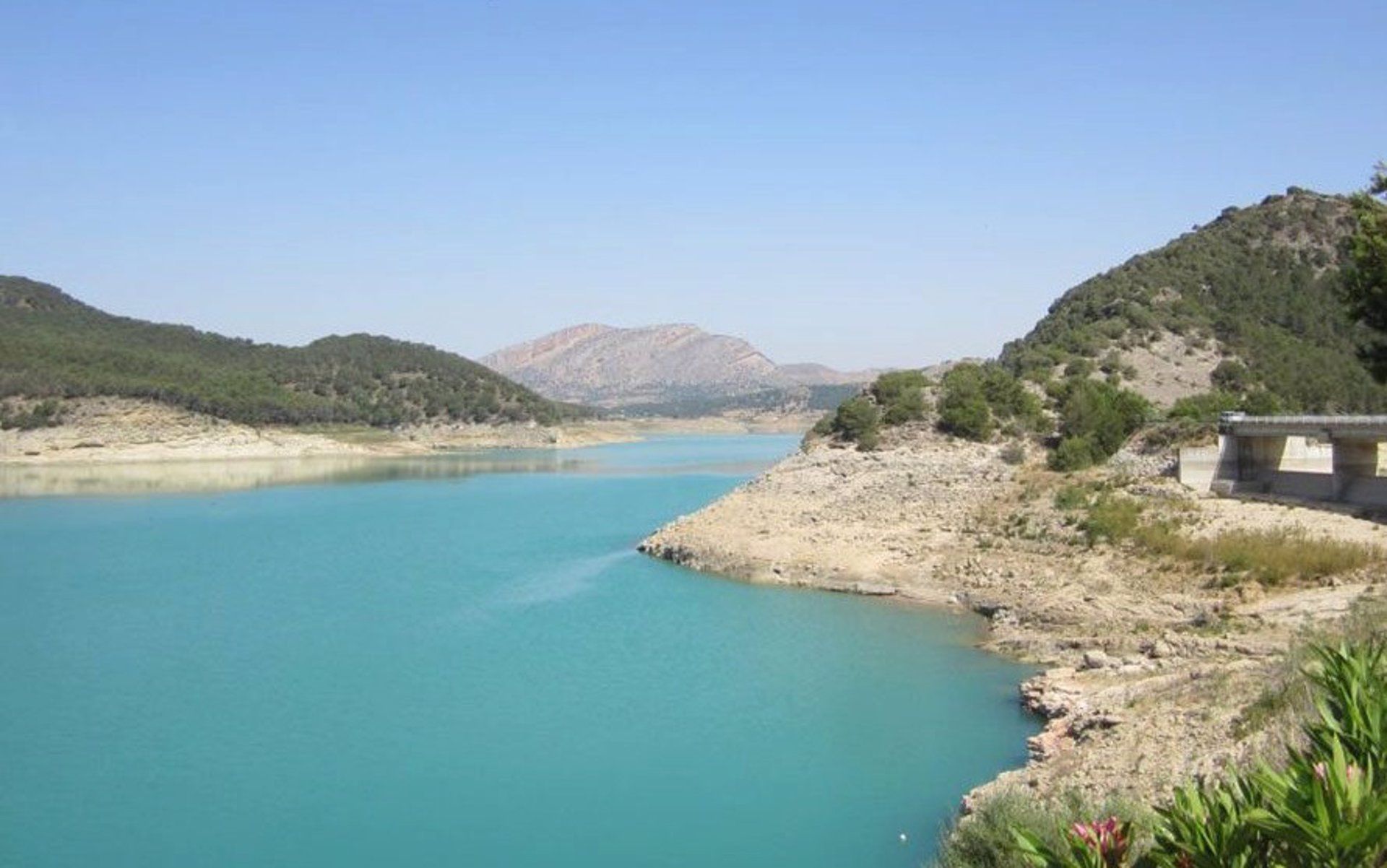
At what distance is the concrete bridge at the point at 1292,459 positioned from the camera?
28594mm

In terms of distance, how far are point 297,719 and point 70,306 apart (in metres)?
137

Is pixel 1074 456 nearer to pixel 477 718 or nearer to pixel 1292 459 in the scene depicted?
pixel 1292 459

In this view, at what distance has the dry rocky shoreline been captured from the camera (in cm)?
1418

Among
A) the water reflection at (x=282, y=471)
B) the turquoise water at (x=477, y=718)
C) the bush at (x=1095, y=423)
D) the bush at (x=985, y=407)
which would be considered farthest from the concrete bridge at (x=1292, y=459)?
the water reflection at (x=282, y=471)

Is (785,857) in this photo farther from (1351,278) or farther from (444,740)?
(1351,278)

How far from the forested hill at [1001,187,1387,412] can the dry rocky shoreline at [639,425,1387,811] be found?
1431cm

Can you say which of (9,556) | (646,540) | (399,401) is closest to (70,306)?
(399,401)

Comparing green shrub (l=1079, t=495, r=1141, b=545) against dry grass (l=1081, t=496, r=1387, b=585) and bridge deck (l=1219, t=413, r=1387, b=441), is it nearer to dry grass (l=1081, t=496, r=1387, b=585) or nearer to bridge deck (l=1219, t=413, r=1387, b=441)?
dry grass (l=1081, t=496, r=1387, b=585)

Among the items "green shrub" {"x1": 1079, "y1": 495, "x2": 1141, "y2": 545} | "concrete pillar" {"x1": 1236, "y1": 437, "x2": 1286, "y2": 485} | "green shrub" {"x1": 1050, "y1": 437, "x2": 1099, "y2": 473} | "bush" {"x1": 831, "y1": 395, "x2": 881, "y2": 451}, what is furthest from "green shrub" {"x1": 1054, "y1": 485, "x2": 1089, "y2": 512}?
"bush" {"x1": 831, "y1": 395, "x2": 881, "y2": 451}

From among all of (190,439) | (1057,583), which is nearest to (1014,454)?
Answer: (1057,583)

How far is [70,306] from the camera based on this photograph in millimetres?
137875

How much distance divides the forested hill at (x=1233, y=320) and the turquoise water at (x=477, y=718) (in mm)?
25956

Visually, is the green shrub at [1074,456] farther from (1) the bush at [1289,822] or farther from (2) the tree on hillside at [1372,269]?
(1) the bush at [1289,822]

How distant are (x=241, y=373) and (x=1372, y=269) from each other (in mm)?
100861
